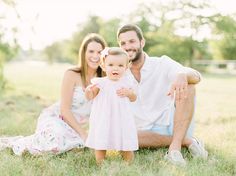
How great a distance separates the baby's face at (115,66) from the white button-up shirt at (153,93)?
2.87 feet

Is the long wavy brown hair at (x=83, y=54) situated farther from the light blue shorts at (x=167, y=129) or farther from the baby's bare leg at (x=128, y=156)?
the baby's bare leg at (x=128, y=156)

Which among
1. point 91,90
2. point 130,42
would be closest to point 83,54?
point 130,42

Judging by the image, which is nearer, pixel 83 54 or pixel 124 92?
pixel 124 92

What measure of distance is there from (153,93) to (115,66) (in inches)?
42.3

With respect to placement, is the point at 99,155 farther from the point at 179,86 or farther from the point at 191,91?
the point at 191,91

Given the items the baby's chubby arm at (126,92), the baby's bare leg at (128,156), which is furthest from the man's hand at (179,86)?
the baby's bare leg at (128,156)

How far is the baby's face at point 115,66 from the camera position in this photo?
164 inches

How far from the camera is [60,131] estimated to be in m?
4.99

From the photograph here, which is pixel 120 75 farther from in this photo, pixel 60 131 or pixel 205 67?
pixel 205 67

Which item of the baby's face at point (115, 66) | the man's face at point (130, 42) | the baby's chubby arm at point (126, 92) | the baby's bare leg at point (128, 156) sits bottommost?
the baby's bare leg at point (128, 156)

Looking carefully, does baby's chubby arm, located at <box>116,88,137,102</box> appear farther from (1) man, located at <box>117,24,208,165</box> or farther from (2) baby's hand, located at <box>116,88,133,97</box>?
(1) man, located at <box>117,24,208,165</box>

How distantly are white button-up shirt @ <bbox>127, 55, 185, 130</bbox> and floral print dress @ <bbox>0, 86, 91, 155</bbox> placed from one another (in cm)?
58

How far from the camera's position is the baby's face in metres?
4.17

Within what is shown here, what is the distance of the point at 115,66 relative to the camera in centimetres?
420
